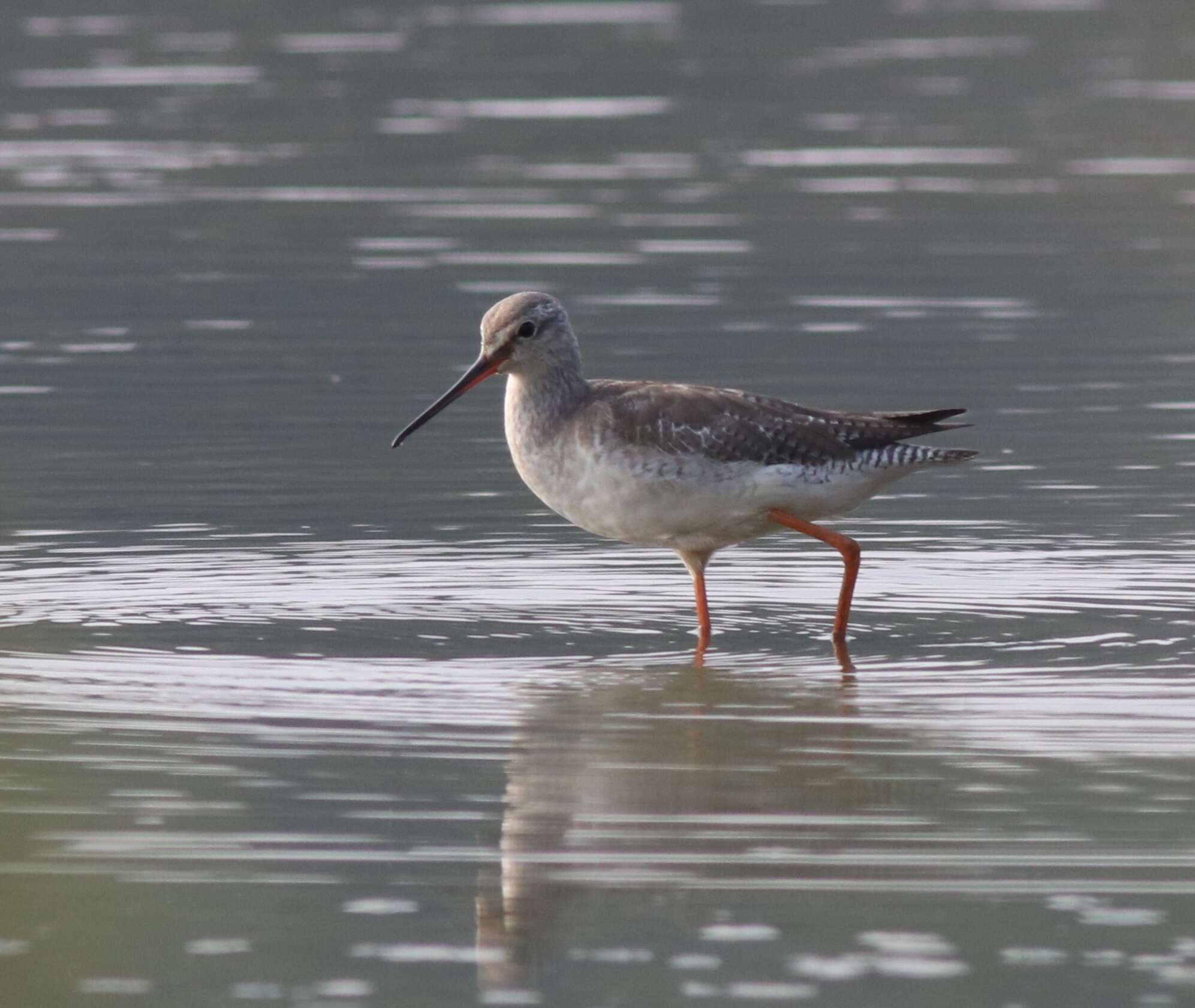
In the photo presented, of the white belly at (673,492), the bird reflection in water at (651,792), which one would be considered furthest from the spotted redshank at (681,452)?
the bird reflection in water at (651,792)

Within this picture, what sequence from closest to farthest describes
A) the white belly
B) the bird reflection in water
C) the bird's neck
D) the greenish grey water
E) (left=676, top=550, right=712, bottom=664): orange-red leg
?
the greenish grey water → the bird reflection in water → the white belly → (left=676, top=550, right=712, bottom=664): orange-red leg → the bird's neck

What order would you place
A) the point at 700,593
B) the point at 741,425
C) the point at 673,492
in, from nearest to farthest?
the point at 673,492 → the point at 741,425 → the point at 700,593

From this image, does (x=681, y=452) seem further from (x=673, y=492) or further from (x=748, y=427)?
(x=748, y=427)

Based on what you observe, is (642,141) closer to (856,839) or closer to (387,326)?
(387,326)

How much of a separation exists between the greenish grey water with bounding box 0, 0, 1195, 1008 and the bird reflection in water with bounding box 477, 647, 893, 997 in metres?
0.03

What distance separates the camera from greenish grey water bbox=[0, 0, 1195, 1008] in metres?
7.70

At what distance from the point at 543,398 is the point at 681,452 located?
0.79m

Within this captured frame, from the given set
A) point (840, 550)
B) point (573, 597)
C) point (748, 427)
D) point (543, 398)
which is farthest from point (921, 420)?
point (573, 597)

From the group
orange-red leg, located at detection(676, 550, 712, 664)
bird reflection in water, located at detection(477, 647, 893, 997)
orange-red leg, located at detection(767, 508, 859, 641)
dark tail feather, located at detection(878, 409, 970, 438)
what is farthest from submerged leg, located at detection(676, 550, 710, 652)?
dark tail feather, located at detection(878, 409, 970, 438)

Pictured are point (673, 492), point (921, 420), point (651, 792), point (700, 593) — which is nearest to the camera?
point (651, 792)

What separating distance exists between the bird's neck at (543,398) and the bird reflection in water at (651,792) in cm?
132

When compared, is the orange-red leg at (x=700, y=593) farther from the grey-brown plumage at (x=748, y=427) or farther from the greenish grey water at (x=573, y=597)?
the grey-brown plumage at (x=748, y=427)

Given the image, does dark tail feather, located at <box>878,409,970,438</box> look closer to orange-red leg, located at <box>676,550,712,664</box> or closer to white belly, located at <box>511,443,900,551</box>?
white belly, located at <box>511,443,900,551</box>

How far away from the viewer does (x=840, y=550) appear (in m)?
11.9
